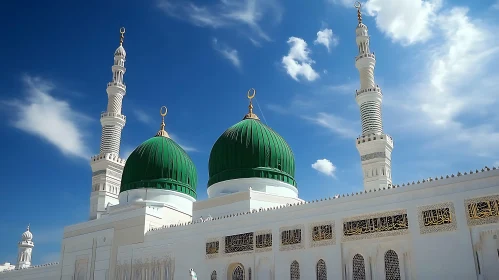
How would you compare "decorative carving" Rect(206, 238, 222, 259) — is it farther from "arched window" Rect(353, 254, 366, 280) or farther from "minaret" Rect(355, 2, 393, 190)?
"minaret" Rect(355, 2, 393, 190)

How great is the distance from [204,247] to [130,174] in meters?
5.95

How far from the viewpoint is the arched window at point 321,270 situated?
39.6 ft

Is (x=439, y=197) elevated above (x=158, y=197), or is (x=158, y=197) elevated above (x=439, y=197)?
(x=158, y=197)

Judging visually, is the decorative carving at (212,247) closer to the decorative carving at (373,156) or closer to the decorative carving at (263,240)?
the decorative carving at (263,240)

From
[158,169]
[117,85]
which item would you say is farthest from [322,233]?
[117,85]

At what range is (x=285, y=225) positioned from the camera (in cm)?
1303

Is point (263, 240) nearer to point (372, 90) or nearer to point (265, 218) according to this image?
point (265, 218)

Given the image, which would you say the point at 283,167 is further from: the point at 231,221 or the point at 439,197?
Answer: the point at 439,197

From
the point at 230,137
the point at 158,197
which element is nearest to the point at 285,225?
the point at 230,137

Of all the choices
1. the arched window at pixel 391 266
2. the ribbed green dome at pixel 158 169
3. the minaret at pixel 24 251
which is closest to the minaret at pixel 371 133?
the arched window at pixel 391 266

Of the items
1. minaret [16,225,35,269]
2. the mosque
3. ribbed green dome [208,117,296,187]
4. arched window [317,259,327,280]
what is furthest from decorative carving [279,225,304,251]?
minaret [16,225,35,269]

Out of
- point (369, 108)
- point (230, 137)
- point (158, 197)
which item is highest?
point (369, 108)

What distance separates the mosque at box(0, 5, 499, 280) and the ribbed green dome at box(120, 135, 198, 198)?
0.05 m

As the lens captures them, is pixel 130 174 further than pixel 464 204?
Yes
